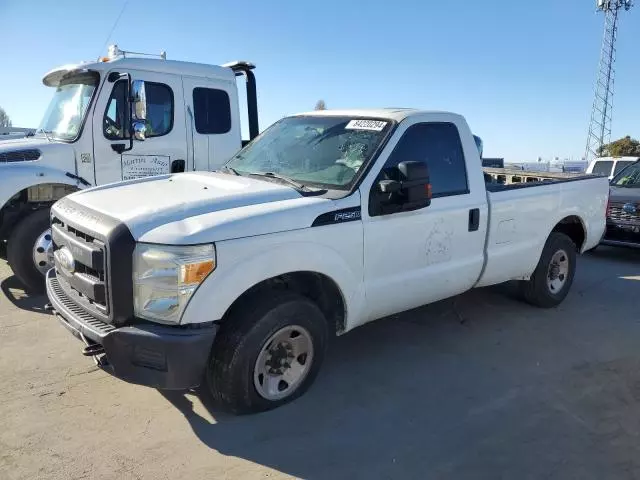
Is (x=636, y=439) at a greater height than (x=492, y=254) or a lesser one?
lesser

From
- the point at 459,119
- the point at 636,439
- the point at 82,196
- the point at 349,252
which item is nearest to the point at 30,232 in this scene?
the point at 82,196

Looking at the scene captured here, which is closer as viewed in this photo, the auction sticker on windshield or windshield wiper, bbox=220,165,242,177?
the auction sticker on windshield

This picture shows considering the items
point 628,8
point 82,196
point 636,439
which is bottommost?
point 636,439

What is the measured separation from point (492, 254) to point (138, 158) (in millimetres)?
4348

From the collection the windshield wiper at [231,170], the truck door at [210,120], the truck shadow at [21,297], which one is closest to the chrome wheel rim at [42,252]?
the truck shadow at [21,297]

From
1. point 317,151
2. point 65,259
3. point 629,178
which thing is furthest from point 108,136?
point 629,178

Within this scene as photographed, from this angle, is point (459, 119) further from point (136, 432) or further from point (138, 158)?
point (138, 158)

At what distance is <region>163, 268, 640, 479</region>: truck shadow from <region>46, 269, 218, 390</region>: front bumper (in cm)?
50

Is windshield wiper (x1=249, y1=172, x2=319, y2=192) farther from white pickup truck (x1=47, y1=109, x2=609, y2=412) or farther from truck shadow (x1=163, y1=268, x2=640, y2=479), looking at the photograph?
truck shadow (x1=163, y1=268, x2=640, y2=479)

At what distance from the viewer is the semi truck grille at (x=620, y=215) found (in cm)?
851

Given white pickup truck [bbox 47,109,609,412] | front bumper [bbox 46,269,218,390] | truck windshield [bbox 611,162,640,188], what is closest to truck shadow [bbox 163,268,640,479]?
white pickup truck [bbox 47,109,609,412]

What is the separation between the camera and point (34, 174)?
5840 millimetres

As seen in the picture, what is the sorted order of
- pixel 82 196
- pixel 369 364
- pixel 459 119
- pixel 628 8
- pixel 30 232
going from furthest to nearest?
pixel 628 8
pixel 30 232
pixel 459 119
pixel 369 364
pixel 82 196

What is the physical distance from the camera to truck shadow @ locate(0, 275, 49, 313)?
18.1 feet
